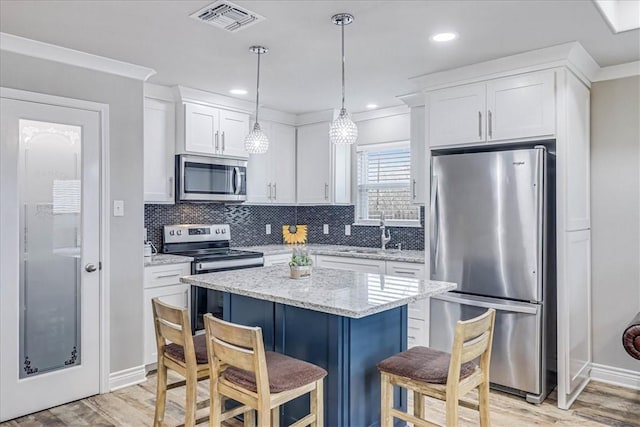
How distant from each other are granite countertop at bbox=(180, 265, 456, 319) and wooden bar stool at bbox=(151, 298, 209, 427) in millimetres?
314

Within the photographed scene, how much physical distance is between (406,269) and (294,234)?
1.88 metres

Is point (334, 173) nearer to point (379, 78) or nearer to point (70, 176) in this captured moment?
point (379, 78)

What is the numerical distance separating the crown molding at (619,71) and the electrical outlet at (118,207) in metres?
3.74

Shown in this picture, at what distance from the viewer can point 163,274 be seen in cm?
374

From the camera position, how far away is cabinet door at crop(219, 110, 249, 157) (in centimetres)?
442

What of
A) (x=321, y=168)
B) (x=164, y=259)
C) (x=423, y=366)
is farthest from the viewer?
(x=321, y=168)

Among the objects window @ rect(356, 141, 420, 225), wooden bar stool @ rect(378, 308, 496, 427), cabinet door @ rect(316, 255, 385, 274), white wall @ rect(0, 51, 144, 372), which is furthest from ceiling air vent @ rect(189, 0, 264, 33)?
window @ rect(356, 141, 420, 225)

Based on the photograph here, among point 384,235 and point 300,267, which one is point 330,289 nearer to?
point 300,267

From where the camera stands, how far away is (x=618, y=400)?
3.21 metres

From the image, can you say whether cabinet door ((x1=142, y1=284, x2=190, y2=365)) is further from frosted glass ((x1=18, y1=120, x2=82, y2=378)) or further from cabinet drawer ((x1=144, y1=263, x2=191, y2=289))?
frosted glass ((x1=18, y1=120, x2=82, y2=378))

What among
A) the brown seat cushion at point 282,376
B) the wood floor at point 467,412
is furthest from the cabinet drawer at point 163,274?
the brown seat cushion at point 282,376

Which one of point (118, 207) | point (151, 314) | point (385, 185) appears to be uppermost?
point (385, 185)

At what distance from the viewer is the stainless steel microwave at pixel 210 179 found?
13.7 feet

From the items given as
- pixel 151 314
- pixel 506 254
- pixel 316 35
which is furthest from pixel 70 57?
pixel 506 254
